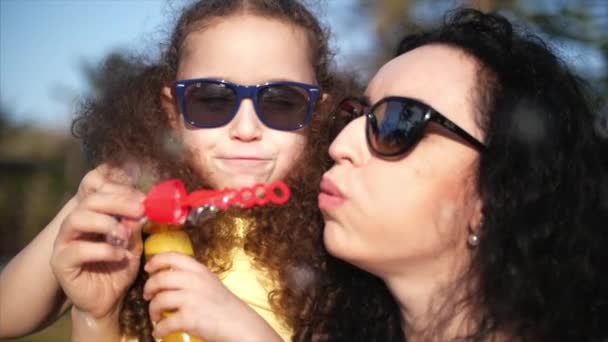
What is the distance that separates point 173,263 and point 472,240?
843 millimetres

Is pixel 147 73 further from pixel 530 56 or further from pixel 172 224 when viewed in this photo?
pixel 530 56

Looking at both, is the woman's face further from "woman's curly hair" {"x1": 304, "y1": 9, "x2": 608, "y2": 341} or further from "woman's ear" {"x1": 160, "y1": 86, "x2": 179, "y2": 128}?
"woman's ear" {"x1": 160, "y1": 86, "x2": 179, "y2": 128}

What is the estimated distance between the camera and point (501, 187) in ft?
5.95

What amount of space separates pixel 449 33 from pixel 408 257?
0.71 meters

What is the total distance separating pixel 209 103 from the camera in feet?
6.77

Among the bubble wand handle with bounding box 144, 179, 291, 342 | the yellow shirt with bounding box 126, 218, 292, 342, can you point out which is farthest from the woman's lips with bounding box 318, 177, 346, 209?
the yellow shirt with bounding box 126, 218, 292, 342

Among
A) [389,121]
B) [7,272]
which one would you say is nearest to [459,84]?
[389,121]

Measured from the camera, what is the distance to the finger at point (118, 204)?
1.66 metres

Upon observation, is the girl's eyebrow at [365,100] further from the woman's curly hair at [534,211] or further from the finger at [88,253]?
the finger at [88,253]

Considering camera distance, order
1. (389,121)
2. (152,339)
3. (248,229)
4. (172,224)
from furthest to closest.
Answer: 1. (248,229)
2. (152,339)
3. (389,121)
4. (172,224)

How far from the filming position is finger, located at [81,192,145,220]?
5.45ft

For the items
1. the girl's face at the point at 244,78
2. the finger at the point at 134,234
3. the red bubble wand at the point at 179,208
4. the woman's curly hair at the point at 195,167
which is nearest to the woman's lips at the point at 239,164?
the girl's face at the point at 244,78

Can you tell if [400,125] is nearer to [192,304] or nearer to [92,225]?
[192,304]

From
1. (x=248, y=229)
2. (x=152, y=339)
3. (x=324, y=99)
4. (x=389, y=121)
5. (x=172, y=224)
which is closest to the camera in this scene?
(x=172, y=224)
